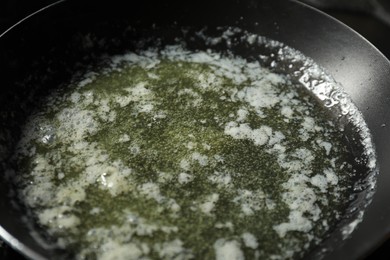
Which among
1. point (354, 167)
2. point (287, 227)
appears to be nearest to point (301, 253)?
point (287, 227)

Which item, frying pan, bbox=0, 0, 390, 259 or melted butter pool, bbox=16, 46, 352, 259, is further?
frying pan, bbox=0, 0, 390, 259

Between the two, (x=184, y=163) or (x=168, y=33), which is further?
(x=168, y=33)

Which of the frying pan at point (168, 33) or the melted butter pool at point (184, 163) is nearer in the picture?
the melted butter pool at point (184, 163)

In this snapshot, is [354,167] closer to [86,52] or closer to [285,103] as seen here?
[285,103]

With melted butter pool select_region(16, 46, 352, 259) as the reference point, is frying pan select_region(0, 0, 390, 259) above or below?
above

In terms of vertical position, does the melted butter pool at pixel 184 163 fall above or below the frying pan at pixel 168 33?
below
